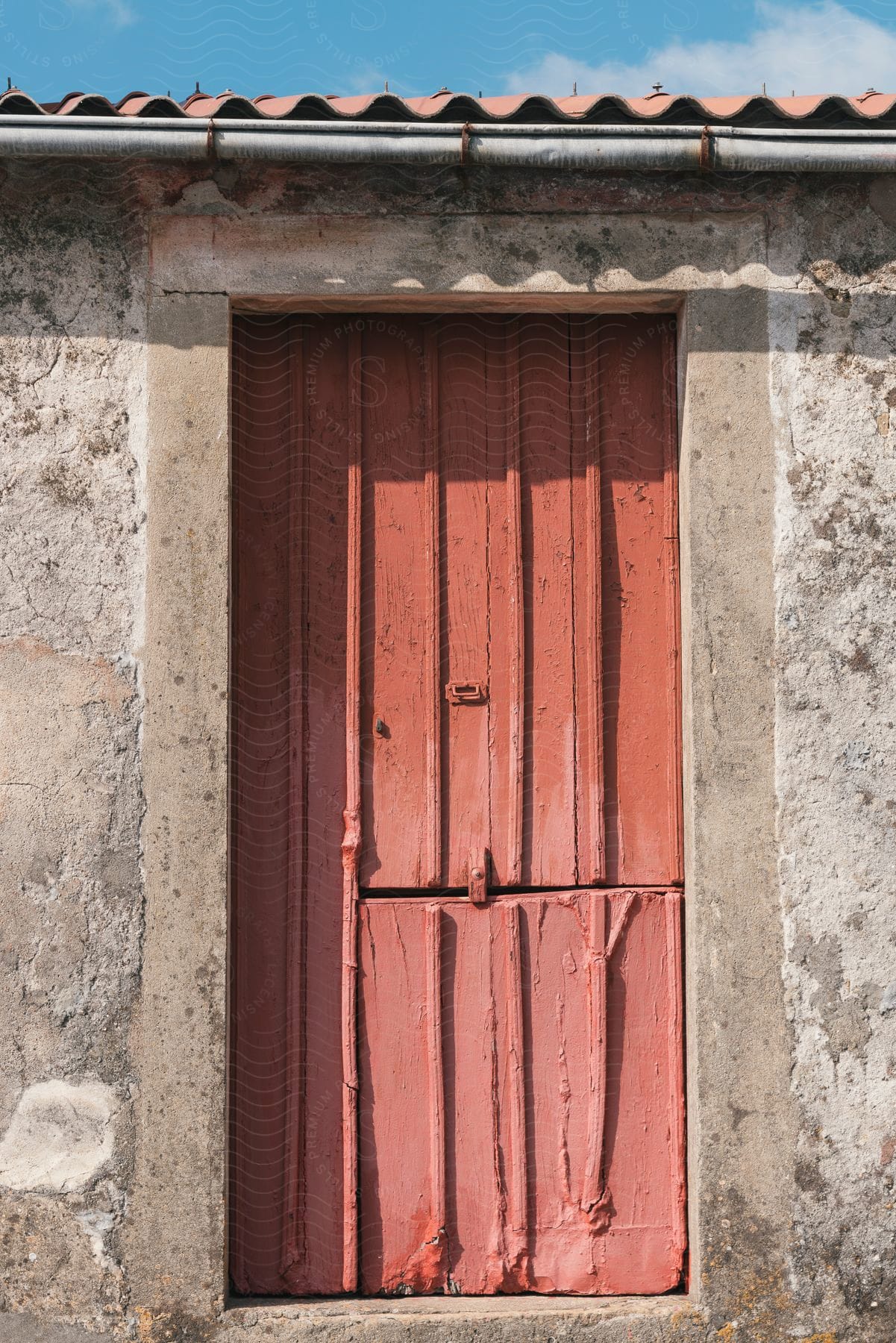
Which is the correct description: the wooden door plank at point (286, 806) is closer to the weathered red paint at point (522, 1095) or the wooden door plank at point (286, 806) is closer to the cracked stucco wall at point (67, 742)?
the weathered red paint at point (522, 1095)

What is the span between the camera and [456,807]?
3.53 meters

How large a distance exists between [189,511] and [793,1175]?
2.69 meters

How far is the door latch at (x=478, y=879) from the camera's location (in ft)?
11.4

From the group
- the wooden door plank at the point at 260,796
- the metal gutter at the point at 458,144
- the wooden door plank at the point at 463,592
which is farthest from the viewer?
the wooden door plank at the point at 463,592

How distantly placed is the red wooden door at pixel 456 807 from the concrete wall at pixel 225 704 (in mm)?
175

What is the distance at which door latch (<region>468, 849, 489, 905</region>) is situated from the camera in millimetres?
3471

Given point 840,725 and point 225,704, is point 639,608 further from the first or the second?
point 225,704

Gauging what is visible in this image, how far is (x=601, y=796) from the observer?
3.52 metres

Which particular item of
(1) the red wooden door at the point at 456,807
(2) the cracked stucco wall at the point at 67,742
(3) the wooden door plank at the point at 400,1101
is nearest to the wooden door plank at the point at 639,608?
(1) the red wooden door at the point at 456,807

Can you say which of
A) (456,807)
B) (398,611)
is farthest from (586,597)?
(456,807)

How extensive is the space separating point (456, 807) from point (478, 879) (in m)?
0.24

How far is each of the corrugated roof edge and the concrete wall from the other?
0.60ft

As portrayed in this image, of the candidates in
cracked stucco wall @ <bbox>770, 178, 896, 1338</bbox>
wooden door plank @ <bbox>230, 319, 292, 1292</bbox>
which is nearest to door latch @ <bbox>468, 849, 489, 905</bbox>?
wooden door plank @ <bbox>230, 319, 292, 1292</bbox>

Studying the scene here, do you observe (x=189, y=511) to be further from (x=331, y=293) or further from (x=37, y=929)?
(x=37, y=929)
